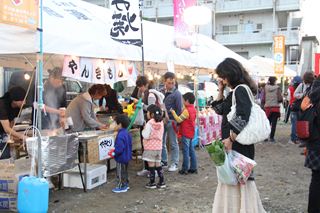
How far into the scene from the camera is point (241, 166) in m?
3.18

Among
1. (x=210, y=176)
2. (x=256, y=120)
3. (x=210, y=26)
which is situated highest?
(x=210, y=26)

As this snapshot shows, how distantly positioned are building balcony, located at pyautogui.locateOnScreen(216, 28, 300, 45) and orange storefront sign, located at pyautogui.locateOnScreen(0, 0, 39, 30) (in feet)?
104

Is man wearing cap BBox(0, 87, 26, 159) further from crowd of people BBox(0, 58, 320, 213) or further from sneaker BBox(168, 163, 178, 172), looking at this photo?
sneaker BBox(168, 163, 178, 172)

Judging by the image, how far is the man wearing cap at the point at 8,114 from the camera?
5.05m

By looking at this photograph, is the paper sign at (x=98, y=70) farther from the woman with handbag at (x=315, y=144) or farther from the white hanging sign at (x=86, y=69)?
the woman with handbag at (x=315, y=144)

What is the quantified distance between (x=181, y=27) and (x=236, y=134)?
18.6 feet

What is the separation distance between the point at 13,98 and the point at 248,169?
3.73 metres

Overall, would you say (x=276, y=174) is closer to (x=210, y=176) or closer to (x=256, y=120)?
(x=210, y=176)

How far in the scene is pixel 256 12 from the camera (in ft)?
114

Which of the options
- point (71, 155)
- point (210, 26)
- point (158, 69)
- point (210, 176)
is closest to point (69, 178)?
point (71, 155)

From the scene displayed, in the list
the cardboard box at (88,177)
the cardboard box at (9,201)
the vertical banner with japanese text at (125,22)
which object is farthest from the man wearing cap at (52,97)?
the cardboard box at (9,201)

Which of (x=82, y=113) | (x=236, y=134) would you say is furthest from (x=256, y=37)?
(x=236, y=134)

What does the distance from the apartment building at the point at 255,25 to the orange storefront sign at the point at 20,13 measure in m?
31.7

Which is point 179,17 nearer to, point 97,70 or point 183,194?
point 97,70
